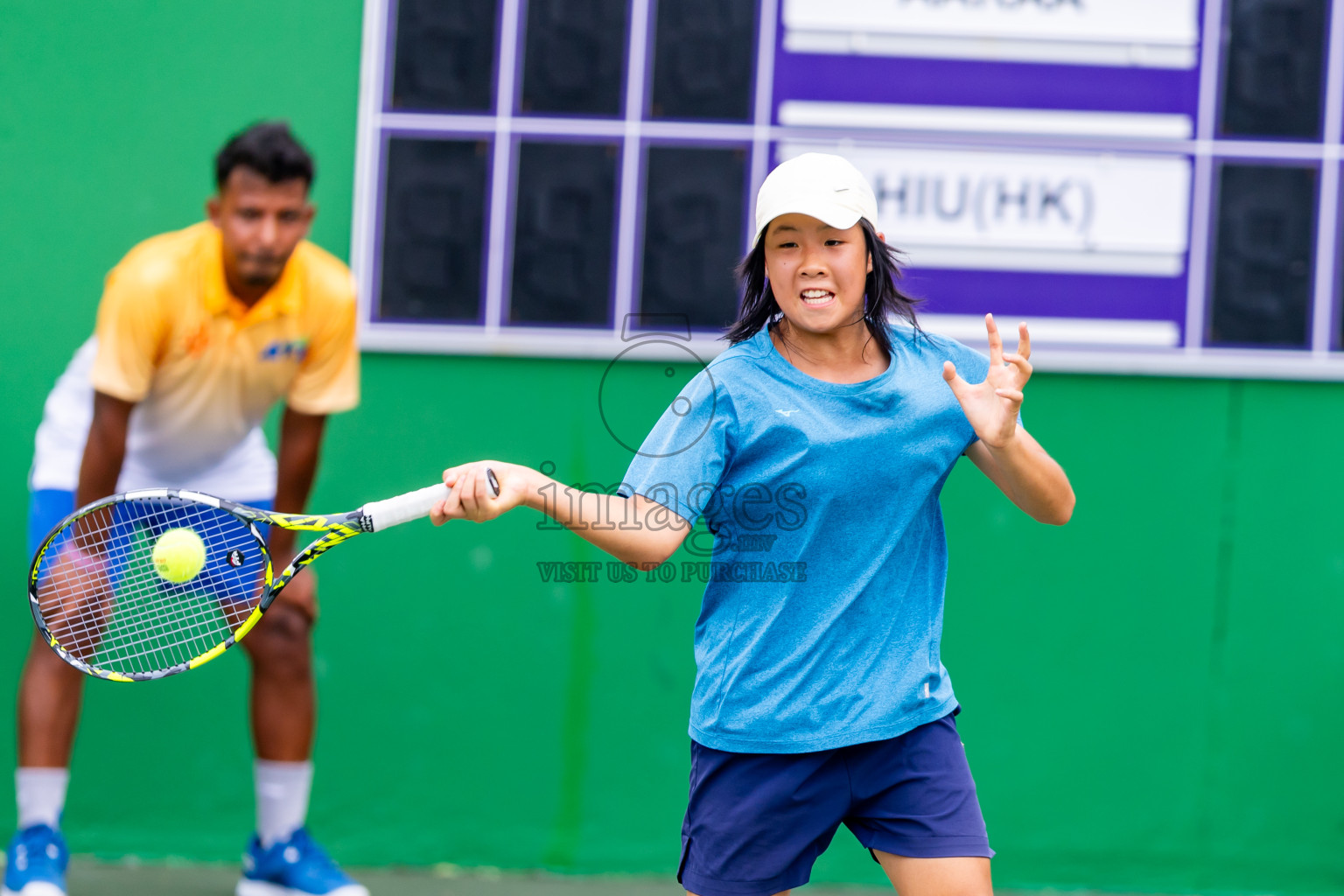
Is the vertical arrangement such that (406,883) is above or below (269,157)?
below

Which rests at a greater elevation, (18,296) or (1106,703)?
(18,296)

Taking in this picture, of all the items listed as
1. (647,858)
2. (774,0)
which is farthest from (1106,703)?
(774,0)

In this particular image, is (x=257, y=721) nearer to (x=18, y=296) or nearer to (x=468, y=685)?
(x=468, y=685)

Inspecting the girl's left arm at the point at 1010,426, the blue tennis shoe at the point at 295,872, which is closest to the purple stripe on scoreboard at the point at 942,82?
the girl's left arm at the point at 1010,426

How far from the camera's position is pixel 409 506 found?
7.02 feet

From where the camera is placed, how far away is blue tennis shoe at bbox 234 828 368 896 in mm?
3320

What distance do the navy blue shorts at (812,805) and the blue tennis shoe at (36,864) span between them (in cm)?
177

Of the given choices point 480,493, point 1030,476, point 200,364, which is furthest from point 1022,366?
point 200,364

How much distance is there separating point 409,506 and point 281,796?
1547 mm

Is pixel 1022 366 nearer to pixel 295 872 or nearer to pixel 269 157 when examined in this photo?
pixel 269 157

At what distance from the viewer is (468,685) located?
3.78m

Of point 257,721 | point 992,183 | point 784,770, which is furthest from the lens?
point 992,183

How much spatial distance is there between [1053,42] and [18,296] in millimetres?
2944

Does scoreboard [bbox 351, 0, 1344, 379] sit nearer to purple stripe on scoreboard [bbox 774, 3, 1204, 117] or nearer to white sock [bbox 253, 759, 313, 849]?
purple stripe on scoreboard [bbox 774, 3, 1204, 117]
